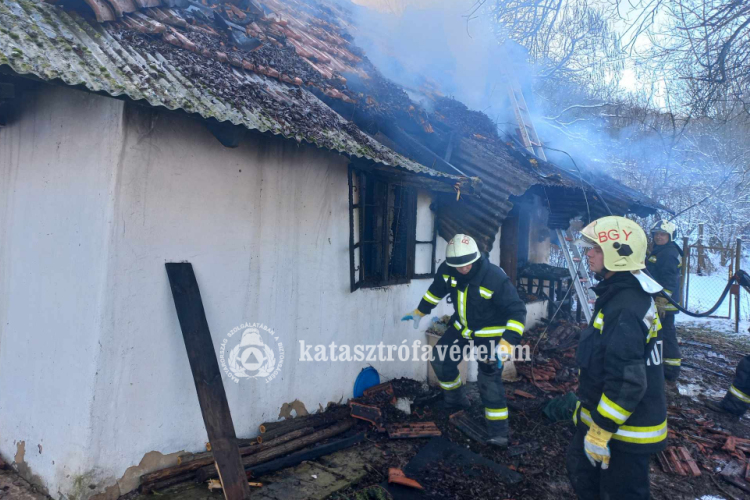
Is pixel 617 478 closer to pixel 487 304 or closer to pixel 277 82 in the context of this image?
pixel 487 304

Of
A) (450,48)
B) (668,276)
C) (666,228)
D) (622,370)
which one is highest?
(450,48)

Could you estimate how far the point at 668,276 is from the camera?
6.80 metres

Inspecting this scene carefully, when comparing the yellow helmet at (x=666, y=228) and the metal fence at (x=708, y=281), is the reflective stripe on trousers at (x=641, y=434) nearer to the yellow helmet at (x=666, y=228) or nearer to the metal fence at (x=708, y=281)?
the yellow helmet at (x=666, y=228)

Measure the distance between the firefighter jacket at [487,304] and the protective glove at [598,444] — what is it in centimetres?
170

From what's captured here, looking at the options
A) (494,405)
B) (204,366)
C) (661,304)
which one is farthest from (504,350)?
(661,304)

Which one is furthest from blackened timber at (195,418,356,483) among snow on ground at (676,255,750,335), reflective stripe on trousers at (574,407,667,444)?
snow on ground at (676,255,750,335)

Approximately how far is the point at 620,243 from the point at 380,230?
309cm

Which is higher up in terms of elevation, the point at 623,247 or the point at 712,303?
the point at 623,247

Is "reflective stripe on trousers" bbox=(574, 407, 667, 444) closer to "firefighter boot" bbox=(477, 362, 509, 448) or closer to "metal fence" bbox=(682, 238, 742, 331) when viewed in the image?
"firefighter boot" bbox=(477, 362, 509, 448)

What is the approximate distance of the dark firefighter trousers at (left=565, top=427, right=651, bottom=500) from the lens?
2.68m

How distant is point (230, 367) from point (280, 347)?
21.7 inches

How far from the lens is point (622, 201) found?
8297 mm

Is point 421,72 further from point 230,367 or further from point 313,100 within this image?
point 230,367

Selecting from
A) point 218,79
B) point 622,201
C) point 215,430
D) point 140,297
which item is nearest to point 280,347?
point 215,430
